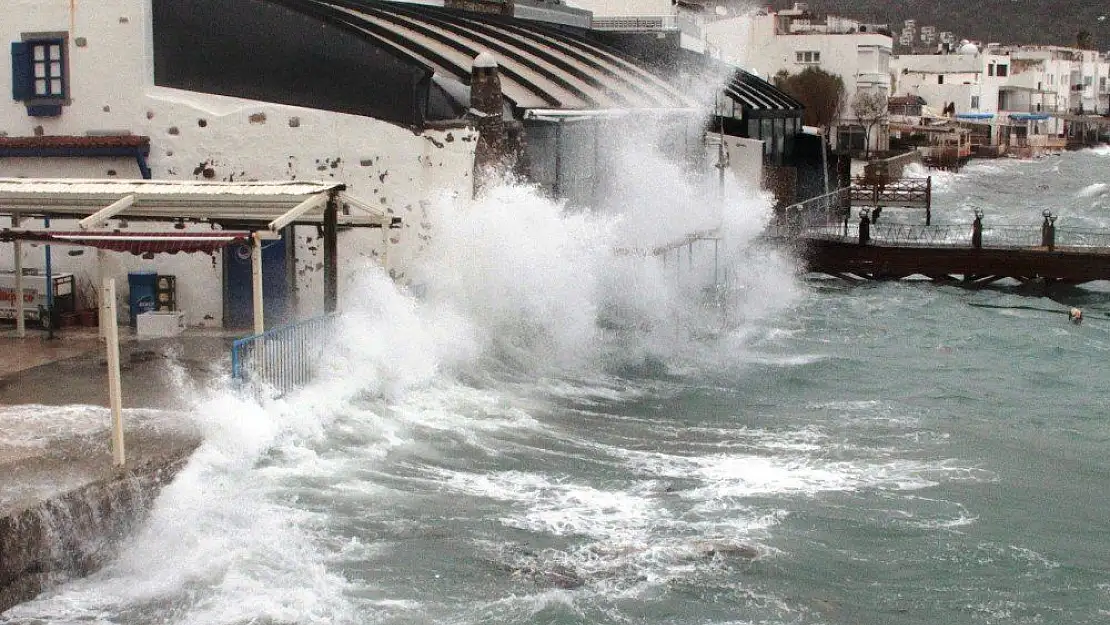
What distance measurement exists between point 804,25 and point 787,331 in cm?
7835

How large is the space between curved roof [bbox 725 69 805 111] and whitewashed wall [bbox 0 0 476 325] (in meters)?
18.2

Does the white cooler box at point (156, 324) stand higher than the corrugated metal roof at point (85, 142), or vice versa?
the corrugated metal roof at point (85, 142)

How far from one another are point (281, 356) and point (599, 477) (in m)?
3.67

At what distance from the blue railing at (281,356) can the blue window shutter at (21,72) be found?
7.14 meters

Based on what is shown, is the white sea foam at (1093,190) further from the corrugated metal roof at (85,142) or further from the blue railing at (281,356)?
the blue railing at (281,356)

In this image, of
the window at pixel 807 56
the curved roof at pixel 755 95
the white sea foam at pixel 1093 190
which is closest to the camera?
the curved roof at pixel 755 95

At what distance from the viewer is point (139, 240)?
12.9 metres

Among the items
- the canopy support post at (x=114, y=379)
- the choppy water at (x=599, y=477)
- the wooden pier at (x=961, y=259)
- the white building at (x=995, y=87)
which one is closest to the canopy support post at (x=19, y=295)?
the choppy water at (x=599, y=477)

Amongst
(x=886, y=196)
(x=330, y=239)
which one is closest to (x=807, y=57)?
(x=886, y=196)

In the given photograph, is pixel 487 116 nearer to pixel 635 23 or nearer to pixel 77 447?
pixel 77 447

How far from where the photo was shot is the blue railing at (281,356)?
13.5 meters

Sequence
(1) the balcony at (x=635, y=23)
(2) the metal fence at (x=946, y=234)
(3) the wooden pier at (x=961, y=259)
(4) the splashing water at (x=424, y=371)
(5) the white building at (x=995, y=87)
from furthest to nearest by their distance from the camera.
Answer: (5) the white building at (x=995, y=87)
(1) the balcony at (x=635, y=23)
(2) the metal fence at (x=946, y=234)
(3) the wooden pier at (x=961, y=259)
(4) the splashing water at (x=424, y=371)

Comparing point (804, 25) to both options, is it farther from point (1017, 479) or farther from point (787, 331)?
point (1017, 479)

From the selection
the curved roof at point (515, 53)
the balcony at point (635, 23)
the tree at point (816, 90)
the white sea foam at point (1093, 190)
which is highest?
the tree at point (816, 90)
